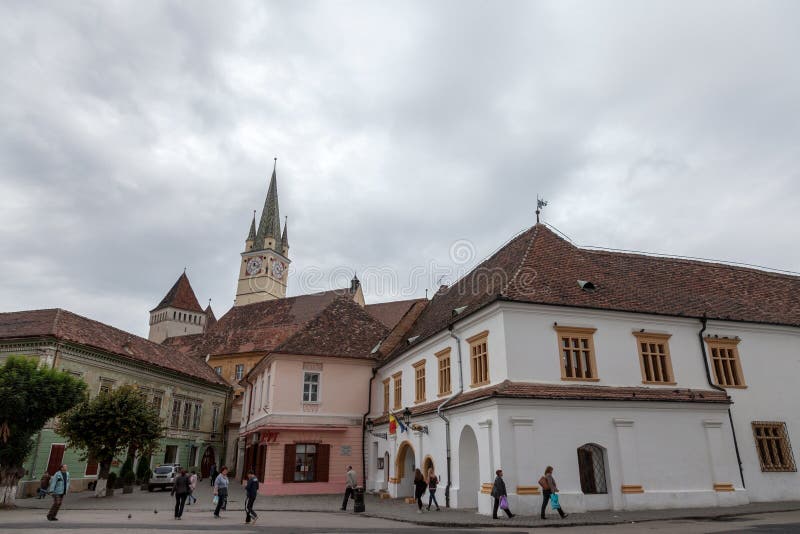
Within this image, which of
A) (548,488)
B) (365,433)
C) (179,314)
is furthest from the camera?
→ (179,314)

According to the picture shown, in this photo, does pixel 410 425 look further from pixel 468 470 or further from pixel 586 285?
pixel 586 285

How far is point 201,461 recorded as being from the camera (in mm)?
44625

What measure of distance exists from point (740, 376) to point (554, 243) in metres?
8.75

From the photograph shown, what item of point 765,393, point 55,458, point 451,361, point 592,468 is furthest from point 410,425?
point 55,458

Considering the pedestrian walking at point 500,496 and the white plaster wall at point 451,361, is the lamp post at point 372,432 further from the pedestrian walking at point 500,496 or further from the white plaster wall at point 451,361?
the pedestrian walking at point 500,496

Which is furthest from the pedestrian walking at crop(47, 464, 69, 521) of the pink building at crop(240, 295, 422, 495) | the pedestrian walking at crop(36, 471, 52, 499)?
the pink building at crop(240, 295, 422, 495)

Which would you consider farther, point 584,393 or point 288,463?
point 288,463

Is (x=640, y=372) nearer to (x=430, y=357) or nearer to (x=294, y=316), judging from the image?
(x=430, y=357)

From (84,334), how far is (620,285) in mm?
30238

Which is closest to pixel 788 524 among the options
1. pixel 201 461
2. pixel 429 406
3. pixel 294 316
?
pixel 429 406

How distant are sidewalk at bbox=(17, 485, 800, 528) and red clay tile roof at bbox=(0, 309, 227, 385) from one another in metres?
8.71

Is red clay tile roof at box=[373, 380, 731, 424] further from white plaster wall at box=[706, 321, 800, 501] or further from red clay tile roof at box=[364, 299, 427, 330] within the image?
red clay tile roof at box=[364, 299, 427, 330]

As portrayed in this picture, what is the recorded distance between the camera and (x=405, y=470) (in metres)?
25.5

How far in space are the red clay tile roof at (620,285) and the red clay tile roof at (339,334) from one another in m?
6.70
